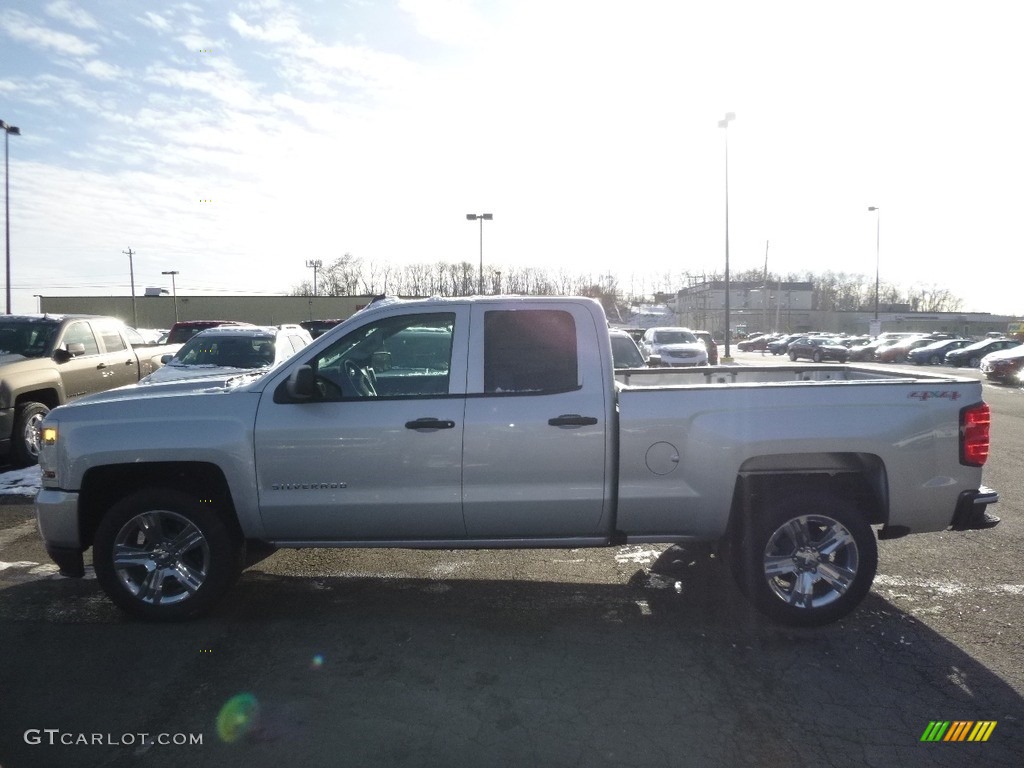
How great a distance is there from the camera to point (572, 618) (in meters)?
4.80

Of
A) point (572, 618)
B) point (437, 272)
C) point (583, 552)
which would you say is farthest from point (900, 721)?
point (437, 272)

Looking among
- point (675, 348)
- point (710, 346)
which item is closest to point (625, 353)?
point (675, 348)

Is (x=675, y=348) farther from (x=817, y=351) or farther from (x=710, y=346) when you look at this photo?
(x=817, y=351)

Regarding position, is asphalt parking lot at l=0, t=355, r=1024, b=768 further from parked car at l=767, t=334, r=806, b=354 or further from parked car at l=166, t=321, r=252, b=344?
parked car at l=767, t=334, r=806, b=354

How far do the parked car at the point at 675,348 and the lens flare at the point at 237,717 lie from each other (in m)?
17.8

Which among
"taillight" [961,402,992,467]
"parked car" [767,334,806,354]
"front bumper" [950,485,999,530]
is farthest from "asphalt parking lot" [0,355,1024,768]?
"parked car" [767,334,806,354]

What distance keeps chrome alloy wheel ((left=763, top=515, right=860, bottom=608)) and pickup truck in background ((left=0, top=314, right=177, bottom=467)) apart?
829 cm

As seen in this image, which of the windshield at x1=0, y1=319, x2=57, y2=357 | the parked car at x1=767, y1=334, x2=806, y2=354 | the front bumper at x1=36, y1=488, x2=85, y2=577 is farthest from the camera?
the parked car at x1=767, y1=334, x2=806, y2=354

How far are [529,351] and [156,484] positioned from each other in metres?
2.52

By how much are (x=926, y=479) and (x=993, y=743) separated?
5.43 ft

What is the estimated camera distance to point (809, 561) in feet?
15.3

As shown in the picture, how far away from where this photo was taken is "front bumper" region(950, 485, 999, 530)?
4.60m

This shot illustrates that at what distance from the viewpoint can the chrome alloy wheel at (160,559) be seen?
185 inches

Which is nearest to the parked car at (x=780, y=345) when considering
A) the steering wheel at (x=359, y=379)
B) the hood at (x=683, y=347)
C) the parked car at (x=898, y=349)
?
the parked car at (x=898, y=349)
